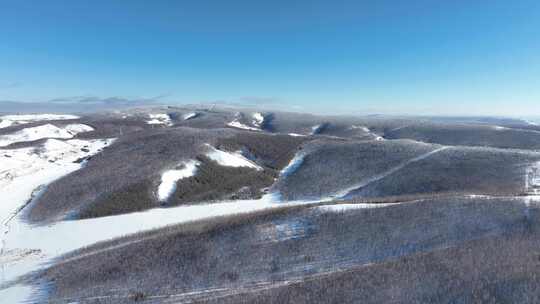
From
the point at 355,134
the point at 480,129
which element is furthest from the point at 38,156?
the point at 480,129

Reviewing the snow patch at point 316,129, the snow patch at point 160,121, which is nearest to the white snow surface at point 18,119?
the snow patch at point 160,121

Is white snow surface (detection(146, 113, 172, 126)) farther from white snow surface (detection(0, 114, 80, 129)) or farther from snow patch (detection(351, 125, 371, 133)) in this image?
snow patch (detection(351, 125, 371, 133))

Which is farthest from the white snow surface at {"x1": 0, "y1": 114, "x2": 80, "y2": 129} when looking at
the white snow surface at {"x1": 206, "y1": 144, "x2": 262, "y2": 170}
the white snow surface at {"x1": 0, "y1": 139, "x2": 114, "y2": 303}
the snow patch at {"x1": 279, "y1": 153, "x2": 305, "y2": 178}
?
the snow patch at {"x1": 279, "y1": 153, "x2": 305, "y2": 178}

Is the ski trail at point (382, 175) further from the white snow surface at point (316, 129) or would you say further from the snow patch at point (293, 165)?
the white snow surface at point (316, 129)

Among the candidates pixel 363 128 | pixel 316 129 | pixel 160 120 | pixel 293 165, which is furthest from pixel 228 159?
pixel 160 120

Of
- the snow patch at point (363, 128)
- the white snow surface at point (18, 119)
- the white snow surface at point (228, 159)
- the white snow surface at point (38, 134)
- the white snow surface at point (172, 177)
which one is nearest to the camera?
the white snow surface at point (172, 177)

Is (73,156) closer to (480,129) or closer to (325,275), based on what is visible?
(325,275)
